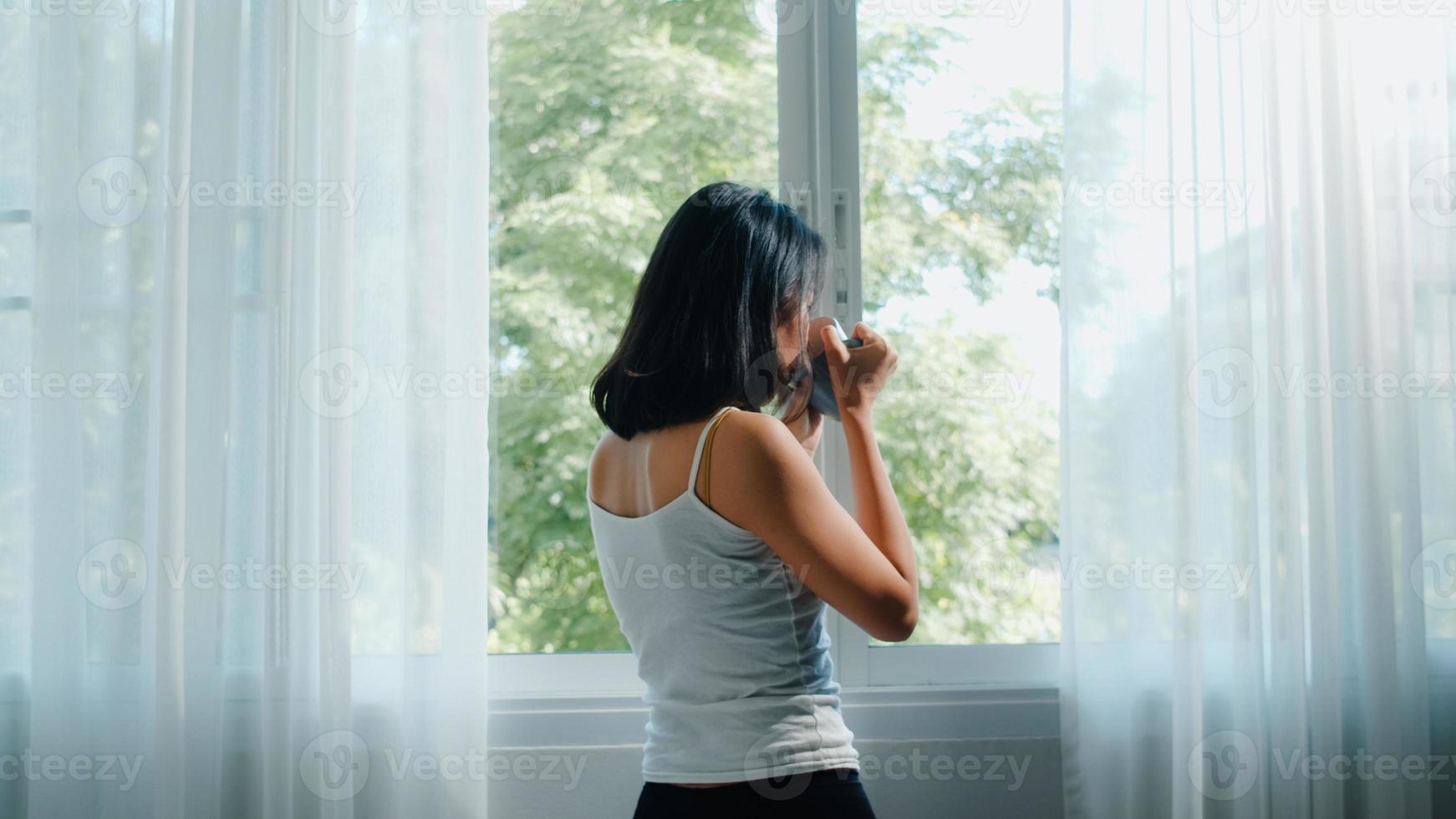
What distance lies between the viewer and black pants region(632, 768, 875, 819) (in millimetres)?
1017

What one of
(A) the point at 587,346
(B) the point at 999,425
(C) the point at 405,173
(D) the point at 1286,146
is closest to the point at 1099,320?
(B) the point at 999,425

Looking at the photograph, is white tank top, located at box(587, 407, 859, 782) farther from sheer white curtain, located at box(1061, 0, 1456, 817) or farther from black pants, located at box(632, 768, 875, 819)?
sheer white curtain, located at box(1061, 0, 1456, 817)

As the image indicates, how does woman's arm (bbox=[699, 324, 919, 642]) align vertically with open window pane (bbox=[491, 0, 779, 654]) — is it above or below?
below

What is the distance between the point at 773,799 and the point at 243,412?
106cm

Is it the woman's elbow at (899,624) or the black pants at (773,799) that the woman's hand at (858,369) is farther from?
the black pants at (773,799)

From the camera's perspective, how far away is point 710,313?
1.08 m

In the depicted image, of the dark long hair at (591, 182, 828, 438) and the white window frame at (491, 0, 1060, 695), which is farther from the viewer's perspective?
the white window frame at (491, 0, 1060, 695)

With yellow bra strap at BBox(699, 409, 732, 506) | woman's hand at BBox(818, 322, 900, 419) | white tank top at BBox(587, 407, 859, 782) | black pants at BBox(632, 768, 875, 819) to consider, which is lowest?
black pants at BBox(632, 768, 875, 819)

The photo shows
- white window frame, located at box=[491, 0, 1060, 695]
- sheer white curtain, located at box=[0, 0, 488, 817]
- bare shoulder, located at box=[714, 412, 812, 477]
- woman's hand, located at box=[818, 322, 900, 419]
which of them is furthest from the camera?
white window frame, located at box=[491, 0, 1060, 695]

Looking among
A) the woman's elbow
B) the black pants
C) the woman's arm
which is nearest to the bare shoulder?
the woman's arm

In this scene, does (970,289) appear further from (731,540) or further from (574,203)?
(731,540)

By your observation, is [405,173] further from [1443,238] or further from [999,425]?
[1443,238]

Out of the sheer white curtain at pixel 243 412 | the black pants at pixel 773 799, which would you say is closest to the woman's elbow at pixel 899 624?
the black pants at pixel 773 799

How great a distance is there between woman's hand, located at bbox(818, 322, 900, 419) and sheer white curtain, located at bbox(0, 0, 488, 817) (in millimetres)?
649
